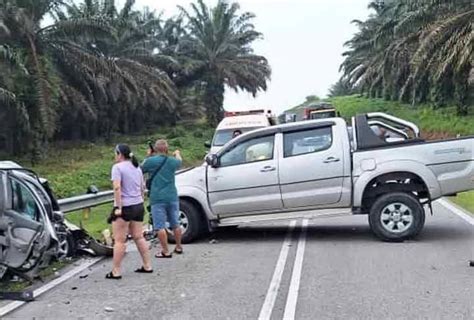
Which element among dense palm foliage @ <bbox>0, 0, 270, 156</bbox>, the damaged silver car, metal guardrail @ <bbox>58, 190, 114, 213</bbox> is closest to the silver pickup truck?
metal guardrail @ <bbox>58, 190, 114, 213</bbox>

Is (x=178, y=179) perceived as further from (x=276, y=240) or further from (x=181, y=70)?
(x=181, y=70)

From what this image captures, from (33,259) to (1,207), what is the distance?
72cm

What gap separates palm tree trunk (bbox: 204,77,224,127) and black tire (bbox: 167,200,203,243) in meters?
36.3

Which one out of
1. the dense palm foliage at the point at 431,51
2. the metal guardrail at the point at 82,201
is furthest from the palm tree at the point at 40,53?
the dense palm foliage at the point at 431,51

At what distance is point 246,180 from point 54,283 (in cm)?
407

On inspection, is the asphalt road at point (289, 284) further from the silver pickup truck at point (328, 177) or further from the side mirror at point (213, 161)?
the side mirror at point (213, 161)

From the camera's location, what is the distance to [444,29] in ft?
91.0

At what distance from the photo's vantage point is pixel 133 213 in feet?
28.7

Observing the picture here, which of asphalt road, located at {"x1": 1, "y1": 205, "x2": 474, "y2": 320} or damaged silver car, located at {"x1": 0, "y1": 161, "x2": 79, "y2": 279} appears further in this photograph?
damaged silver car, located at {"x1": 0, "y1": 161, "x2": 79, "y2": 279}

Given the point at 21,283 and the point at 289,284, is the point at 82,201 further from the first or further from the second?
the point at 289,284

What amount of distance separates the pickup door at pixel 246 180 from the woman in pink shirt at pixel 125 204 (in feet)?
9.23

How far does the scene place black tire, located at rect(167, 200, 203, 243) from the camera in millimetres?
11617

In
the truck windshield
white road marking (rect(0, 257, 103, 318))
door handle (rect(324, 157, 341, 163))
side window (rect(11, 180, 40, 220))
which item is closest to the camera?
white road marking (rect(0, 257, 103, 318))

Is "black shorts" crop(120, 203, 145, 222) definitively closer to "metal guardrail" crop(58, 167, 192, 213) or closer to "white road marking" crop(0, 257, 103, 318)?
"white road marking" crop(0, 257, 103, 318)
